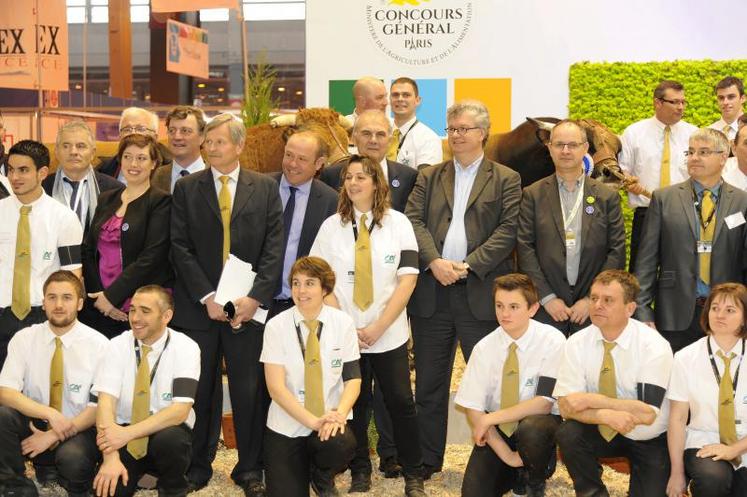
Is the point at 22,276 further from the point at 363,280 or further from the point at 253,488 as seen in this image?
the point at 363,280

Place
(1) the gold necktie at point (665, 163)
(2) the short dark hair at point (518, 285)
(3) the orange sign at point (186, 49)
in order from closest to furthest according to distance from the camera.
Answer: (2) the short dark hair at point (518, 285), (1) the gold necktie at point (665, 163), (3) the orange sign at point (186, 49)

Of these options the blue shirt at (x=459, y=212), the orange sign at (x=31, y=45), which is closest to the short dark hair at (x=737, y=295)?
the blue shirt at (x=459, y=212)

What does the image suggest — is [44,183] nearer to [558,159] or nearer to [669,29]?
[558,159]

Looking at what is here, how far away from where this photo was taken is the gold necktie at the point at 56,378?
4.45 m

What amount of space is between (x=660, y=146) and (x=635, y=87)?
1.70 metres

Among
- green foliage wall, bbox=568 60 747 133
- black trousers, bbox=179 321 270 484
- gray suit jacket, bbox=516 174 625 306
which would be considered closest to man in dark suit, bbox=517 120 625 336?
gray suit jacket, bbox=516 174 625 306

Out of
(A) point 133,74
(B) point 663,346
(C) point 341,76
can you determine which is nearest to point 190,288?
(B) point 663,346

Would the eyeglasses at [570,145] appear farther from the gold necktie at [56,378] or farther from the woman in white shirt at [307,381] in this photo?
the gold necktie at [56,378]

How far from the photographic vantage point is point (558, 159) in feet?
15.9

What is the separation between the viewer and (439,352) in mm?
4902

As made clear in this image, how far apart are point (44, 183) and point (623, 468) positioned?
352cm

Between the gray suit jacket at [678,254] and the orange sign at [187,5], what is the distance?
4.59 m

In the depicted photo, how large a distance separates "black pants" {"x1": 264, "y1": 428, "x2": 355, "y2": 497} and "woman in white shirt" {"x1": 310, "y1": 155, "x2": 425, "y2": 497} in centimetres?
37

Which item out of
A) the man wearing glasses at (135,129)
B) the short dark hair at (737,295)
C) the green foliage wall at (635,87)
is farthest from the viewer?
the green foliage wall at (635,87)
